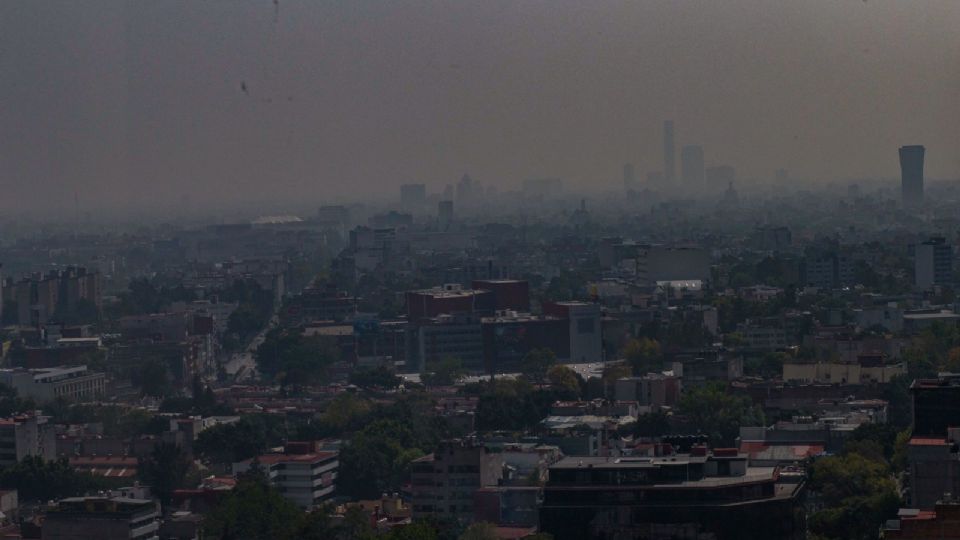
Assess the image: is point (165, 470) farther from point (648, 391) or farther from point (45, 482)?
point (648, 391)

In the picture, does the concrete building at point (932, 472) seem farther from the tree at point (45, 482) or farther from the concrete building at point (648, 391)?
the concrete building at point (648, 391)

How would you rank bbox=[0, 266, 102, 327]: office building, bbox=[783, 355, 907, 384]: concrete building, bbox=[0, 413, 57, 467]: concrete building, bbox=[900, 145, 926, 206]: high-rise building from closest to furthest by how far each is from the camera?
1. bbox=[0, 413, 57, 467]: concrete building
2. bbox=[783, 355, 907, 384]: concrete building
3. bbox=[0, 266, 102, 327]: office building
4. bbox=[900, 145, 926, 206]: high-rise building

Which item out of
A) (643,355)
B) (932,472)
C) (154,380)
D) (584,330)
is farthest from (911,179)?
(932,472)

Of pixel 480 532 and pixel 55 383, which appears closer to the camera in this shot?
pixel 480 532

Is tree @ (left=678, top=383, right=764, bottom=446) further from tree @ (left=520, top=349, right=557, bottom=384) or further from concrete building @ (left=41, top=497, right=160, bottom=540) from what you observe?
tree @ (left=520, top=349, right=557, bottom=384)

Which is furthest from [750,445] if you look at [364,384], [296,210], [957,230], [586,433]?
[296,210]

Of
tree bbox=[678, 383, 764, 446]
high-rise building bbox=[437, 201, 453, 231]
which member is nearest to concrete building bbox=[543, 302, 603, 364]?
tree bbox=[678, 383, 764, 446]

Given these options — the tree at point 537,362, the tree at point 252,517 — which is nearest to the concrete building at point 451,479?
the tree at point 252,517
